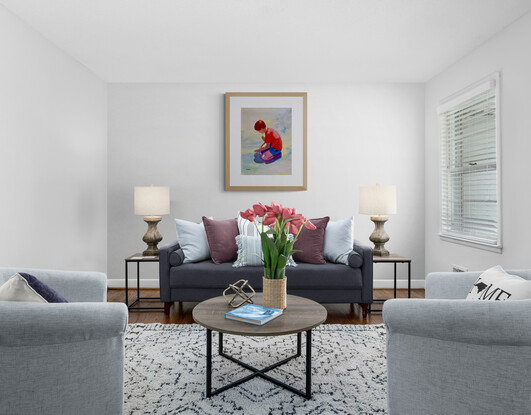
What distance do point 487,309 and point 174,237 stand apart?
364 centimetres

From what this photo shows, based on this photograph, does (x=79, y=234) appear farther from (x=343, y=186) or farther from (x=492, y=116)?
(x=492, y=116)

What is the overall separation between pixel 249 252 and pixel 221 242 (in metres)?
0.32

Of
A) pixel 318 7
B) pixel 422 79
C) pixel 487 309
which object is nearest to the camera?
pixel 487 309

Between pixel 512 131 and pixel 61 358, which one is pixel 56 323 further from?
pixel 512 131

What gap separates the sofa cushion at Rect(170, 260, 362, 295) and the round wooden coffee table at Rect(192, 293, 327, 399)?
3.10ft

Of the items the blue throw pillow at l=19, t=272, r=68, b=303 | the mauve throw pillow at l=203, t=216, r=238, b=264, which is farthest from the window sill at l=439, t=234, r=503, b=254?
the blue throw pillow at l=19, t=272, r=68, b=303

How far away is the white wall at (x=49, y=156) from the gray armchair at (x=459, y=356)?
2.88 m

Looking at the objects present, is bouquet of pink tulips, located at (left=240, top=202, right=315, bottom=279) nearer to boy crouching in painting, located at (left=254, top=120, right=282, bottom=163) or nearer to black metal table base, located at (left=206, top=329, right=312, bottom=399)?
black metal table base, located at (left=206, top=329, right=312, bottom=399)

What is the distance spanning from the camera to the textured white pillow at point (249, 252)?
3.34m

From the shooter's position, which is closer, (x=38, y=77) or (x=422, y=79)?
(x=38, y=77)

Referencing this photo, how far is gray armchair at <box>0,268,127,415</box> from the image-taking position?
129 centimetres

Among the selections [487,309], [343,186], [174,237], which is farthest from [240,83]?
[487,309]

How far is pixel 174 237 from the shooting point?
4352mm

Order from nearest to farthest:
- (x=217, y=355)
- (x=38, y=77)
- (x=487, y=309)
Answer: (x=487, y=309) < (x=217, y=355) < (x=38, y=77)
